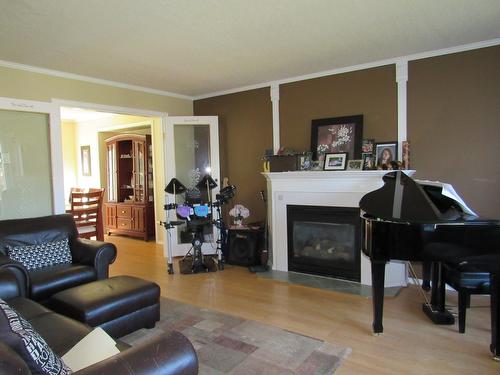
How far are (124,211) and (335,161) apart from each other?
14.4ft

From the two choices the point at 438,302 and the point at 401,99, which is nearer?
the point at 438,302

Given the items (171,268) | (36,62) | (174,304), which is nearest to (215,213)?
(171,268)

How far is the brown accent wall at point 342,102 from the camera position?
3.91m

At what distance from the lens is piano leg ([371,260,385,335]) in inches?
105

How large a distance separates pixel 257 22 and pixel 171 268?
3086 mm

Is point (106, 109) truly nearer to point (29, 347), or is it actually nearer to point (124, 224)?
point (124, 224)

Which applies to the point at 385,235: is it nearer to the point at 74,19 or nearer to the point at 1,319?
the point at 1,319

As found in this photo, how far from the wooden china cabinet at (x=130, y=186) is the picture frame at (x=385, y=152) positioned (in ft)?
13.7

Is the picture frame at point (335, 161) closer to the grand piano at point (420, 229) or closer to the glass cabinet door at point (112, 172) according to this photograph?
the grand piano at point (420, 229)

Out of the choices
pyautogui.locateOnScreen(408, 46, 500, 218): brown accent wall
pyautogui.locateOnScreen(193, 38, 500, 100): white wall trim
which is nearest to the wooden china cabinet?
pyautogui.locateOnScreen(193, 38, 500, 100): white wall trim

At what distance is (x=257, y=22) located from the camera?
108 inches

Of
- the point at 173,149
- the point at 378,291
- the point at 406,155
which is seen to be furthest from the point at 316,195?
the point at 173,149

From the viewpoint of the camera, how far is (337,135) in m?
4.21

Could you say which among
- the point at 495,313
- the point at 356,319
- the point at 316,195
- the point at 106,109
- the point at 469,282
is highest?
the point at 106,109
